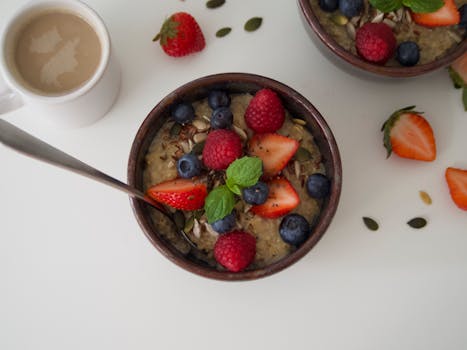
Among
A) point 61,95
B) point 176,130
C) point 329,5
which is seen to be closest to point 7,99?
point 61,95

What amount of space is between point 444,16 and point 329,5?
0.78ft

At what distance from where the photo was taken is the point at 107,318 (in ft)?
4.45

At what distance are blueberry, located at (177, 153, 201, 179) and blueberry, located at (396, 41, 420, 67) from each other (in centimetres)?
47

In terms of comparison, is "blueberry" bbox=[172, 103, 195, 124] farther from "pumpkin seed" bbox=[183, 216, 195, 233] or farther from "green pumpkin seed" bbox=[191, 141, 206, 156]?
"pumpkin seed" bbox=[183, 216, 195, 233]

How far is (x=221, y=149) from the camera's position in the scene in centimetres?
117

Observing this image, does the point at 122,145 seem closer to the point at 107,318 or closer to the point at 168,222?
the point at 168,222

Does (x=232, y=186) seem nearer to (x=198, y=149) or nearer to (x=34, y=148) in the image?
(x=198, y=149)

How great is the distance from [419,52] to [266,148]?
0.39 meters

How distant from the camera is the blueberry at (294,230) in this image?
1.19 meters

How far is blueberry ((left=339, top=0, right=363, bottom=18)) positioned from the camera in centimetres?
127

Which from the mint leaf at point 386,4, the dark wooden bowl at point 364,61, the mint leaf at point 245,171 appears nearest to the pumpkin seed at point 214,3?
the dark wooden bowl at point 364,61

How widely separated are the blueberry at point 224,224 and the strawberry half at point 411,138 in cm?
41

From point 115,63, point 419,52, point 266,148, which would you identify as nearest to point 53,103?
point 115,63

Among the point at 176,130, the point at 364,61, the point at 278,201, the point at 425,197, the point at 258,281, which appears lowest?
the point at 258,281
